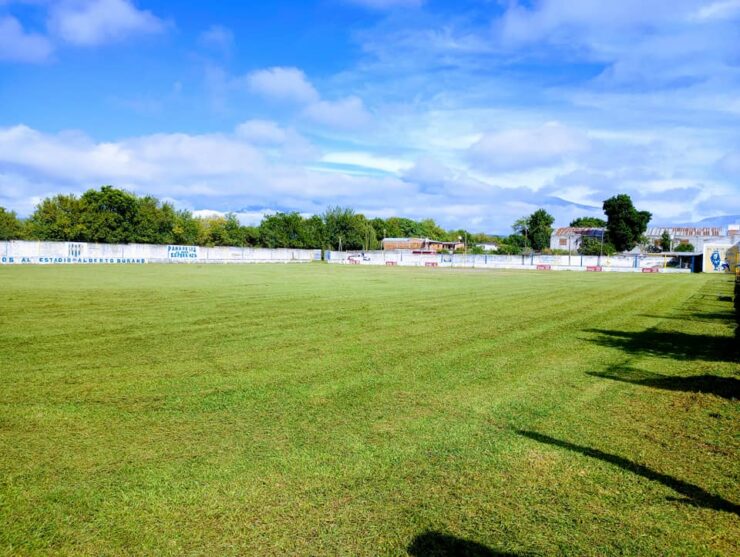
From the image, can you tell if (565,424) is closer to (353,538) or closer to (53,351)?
(353,538)

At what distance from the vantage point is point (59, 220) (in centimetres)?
7994

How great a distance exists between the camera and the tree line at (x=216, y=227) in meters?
81.7

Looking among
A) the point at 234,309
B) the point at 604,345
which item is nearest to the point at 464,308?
the point at 604,345

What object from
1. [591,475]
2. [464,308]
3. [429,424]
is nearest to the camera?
[591,475]

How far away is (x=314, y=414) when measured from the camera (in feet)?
19.5

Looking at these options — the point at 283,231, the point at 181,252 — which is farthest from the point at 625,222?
the point at 181,252

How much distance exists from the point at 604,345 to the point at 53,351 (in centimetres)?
1107

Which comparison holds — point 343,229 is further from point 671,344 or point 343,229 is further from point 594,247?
point 671,344

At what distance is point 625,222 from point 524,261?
45.2m

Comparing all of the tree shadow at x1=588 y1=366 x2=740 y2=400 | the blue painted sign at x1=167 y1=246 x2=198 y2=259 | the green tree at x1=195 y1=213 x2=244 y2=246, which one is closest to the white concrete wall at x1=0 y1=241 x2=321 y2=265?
the blue painted sign at x1=167 y1=246 x2=198 y2=259

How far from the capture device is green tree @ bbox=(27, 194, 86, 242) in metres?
80.2

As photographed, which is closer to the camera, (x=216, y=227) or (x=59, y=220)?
(x=59, y=220)

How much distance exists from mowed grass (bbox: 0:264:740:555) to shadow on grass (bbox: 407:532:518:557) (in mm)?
18

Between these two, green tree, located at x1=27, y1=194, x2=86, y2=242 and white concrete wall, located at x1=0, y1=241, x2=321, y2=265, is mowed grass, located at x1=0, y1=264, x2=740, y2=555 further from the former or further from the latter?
green tree, located at x1=27, y1=194, x2=86, y2=242
